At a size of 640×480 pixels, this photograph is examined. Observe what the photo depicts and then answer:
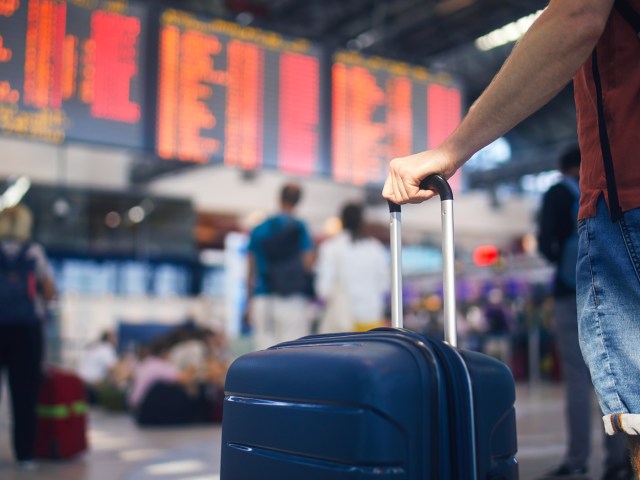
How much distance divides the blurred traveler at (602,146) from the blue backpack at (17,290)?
3729 millimetres

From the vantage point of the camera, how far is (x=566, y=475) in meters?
3.50

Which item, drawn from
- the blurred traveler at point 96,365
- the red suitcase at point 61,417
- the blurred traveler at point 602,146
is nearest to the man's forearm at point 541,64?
the blurred traveler at point 602,146

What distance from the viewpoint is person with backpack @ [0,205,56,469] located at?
4.28 meters

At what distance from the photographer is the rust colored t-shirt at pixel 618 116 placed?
3.38 feet

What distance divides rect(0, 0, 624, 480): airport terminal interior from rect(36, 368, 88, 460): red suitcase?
2.0 inches

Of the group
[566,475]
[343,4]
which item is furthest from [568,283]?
[343,4]

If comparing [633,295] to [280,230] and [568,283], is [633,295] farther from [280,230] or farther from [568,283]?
[280,230]

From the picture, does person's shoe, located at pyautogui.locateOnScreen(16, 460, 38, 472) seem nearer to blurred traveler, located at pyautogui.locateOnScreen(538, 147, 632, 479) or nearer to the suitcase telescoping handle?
blurred traveler, located at pyautogui.locateOnScreen(538, 147, 632, 479)

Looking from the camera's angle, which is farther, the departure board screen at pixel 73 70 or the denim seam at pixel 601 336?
the departure board screen at pixel 73 70

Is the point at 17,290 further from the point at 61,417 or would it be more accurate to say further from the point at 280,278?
the point at 280,278

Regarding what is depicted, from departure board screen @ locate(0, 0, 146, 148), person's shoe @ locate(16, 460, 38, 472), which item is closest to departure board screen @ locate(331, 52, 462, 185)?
departure board screen @ locate(0, 0, 146, 148)

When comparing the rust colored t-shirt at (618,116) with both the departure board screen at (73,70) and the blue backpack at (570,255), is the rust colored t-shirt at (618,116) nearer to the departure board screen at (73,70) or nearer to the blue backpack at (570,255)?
the blue backpack at (570,255)

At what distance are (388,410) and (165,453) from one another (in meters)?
4.08

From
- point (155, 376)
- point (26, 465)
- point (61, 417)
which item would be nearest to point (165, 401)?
point (155, 376)
